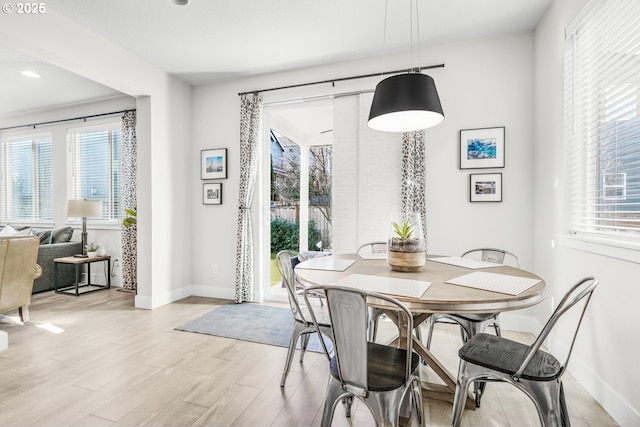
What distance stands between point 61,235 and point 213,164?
282 centimetres

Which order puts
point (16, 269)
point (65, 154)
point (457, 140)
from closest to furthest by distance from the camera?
point (16, 269)
point (457, 140)
point (65, 154)

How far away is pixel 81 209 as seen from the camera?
4.51 metres

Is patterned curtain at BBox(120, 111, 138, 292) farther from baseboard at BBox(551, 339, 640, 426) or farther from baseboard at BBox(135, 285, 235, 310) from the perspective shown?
baseboard at BBox(551, 339, 640, 426)

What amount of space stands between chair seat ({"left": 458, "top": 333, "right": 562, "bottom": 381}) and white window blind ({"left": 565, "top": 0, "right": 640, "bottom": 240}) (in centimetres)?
90

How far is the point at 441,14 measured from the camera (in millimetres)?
2822

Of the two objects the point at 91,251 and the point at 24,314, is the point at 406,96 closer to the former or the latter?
the point at 24,314

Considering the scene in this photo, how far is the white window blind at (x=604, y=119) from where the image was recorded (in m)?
1.79

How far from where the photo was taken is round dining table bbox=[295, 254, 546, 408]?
4.31 feet

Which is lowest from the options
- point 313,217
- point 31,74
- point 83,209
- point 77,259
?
point 77,259

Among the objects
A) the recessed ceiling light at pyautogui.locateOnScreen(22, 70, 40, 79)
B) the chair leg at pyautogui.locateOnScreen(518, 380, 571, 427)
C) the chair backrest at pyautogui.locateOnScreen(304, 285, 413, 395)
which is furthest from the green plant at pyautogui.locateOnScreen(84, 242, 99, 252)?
the chair leg at pyautogui.locateOnScreen(518, 380, 571, 427)

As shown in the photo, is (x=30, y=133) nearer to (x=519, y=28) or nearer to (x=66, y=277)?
(x=66, y=277)

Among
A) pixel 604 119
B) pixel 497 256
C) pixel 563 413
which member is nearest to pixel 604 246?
pixel 497 256

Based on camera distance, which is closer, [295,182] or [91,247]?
[295,182]

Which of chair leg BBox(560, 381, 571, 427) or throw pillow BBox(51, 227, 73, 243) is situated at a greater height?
throw pillow BBox(51, 227, 73, 243)
